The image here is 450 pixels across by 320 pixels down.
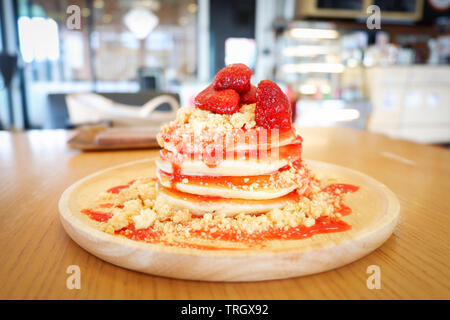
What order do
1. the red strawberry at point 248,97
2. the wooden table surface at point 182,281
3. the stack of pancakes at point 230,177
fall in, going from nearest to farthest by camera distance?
the wooden table surface at point 182,281, the stack of pancakes at point 230,177, the red strawberry at point 248,97

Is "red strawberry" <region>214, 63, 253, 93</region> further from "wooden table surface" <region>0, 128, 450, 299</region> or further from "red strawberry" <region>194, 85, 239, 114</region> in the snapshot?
"wooden table surface" <region>0, 128, 450, 299</region>

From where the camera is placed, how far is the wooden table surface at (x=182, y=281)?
49 centimetres

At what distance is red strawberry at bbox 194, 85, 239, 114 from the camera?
773 mm

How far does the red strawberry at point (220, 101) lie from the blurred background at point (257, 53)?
4.57 metres

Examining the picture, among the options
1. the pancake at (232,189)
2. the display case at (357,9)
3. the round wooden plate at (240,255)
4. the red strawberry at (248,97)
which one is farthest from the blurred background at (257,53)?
the round wooden plate at (240,255)

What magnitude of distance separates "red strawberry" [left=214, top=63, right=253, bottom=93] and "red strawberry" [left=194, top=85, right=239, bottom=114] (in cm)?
2

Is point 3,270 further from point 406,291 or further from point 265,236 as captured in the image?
point 406,291

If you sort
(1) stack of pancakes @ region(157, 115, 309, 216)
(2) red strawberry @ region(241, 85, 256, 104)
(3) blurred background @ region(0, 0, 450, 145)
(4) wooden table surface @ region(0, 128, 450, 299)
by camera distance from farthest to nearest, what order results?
(3) blurred background @ region(0, 0, 450, 145), (2) red strawberry @ region(241, 85, 256, 104), (1) stack of pancakes @ region(157, 115, 309, 216), (4) wooden table surface @ region(0, 128, 450, 299)

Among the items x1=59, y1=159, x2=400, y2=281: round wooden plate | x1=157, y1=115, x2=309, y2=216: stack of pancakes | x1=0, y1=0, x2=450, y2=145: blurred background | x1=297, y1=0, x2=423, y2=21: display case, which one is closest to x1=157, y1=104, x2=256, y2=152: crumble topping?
x1=157, y1=115, x2=309, y2=216: stack of pancakes

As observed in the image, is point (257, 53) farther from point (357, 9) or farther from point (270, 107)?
point (270, 107)

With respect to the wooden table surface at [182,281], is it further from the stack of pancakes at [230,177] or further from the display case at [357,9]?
the display case at [357,9]

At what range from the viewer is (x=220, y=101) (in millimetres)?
778
